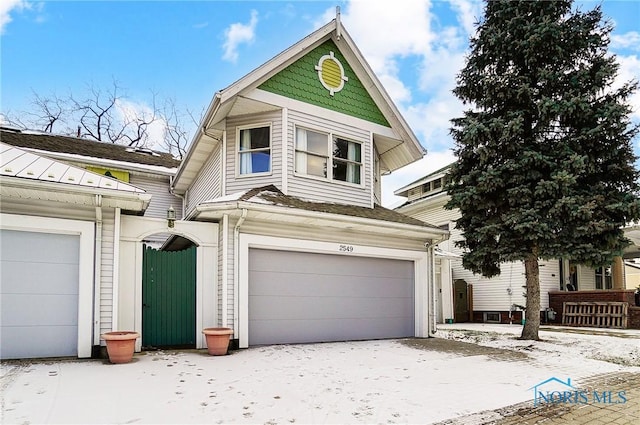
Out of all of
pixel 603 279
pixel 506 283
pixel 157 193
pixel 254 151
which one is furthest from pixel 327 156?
pixel 603 279

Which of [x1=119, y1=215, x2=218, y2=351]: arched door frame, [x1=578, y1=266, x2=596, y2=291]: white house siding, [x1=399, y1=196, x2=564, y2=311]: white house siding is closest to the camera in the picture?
[x1=119, y1=215, x2=218, y2=351]: arched door frame

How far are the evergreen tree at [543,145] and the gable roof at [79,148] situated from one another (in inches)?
463

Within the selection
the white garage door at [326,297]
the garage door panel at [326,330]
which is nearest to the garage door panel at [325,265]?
the white garage door at [326,297]

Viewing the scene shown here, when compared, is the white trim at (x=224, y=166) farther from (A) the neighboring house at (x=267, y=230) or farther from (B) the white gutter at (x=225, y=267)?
(B) the white gutter at (x=225, y=267)

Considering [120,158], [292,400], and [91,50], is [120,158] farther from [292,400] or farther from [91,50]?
[292,400]

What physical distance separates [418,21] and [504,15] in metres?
2.52

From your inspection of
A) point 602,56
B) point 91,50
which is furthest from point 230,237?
point 91,50

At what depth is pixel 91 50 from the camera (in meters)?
17.9

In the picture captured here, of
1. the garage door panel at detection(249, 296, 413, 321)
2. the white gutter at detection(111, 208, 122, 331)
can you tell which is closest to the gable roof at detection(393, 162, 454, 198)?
the garage door panel at detection(249, 296, 413, 321)

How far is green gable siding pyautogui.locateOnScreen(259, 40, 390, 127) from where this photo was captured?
10195 millimetres

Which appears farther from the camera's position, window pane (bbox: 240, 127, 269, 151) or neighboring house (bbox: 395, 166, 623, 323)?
neighboring house (bbox: 395, 166, 623, 323)

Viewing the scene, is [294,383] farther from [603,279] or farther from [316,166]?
[603,279]

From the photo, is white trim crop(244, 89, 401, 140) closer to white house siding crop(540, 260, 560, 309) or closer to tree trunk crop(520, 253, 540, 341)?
tree trunk crop(520, 253, 540, 341)

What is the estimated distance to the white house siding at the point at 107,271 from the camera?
7527 millimetres
